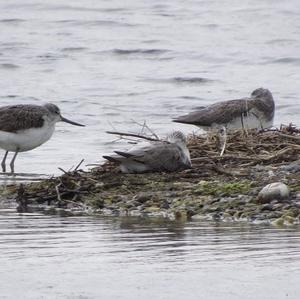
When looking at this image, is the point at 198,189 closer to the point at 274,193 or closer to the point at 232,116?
the point at 274,193

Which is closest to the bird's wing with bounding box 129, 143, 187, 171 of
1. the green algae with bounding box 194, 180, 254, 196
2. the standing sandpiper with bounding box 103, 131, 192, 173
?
the standing sandpiper with bounding box 103, 131, 192, 173

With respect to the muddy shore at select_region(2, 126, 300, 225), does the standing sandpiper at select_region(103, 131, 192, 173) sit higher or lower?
higher

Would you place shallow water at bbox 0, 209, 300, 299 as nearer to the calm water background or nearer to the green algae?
the calm water background

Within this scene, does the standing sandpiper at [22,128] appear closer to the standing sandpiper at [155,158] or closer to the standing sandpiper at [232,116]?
the standing sandpiper at [232,116]

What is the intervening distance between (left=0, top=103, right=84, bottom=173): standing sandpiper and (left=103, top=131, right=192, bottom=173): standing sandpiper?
3.01 meters

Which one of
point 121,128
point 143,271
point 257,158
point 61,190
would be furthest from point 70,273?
point 121,128

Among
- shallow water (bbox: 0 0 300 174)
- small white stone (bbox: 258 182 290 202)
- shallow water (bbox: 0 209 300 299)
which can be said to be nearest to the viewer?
shallow water (bbox: 0 209 300 299)

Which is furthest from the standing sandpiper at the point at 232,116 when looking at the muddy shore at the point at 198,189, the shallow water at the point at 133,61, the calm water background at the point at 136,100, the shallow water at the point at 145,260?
the shallow water at the point at 145,260

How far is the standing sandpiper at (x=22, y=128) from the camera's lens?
13.1 m

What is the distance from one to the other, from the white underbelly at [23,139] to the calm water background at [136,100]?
8.6 inches

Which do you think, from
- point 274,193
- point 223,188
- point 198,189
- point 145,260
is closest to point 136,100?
point 198,189

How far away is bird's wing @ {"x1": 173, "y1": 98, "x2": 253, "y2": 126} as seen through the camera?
1351cm

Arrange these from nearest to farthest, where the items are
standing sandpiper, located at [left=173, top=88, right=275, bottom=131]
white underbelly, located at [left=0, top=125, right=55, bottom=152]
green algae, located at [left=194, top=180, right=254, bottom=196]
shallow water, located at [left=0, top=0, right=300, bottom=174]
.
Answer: green algae, located at [left=194, top=180, right=254, bottom=196], white underbelly, located at [left=0, top=125, right=55, bottom=152], standing sandpiper, located at [left=173, top=88, right=275, bottom=131], shallow water, located at [left=0, top=0, right=300, bottom=174]

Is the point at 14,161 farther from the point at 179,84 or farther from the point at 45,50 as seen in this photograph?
the point at 45,50
